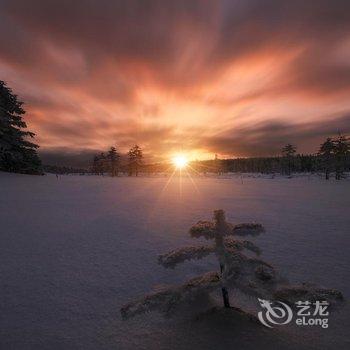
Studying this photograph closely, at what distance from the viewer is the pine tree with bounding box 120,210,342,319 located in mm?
2664

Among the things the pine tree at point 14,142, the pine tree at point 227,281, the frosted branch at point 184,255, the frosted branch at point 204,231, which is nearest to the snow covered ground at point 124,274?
the pine tree at point 227,281

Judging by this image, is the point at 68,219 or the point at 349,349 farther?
the point at 68,219

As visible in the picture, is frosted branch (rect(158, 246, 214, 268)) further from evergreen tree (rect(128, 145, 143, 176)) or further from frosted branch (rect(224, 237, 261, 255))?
evergreen tree (rect(128, 145, 143, 176))

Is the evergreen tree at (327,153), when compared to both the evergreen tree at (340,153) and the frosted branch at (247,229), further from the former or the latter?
the frosted branch at (247,229)

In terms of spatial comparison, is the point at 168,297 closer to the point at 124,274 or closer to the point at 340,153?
the point at 124,274

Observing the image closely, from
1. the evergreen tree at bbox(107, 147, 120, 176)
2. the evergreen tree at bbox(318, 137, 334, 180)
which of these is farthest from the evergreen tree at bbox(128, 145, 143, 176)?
the evergreen tree at bbox(318, 137, 334, 180)

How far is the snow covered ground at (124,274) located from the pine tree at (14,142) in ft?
61.4

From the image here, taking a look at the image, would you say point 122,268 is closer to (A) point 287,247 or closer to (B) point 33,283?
(B) point 33,283

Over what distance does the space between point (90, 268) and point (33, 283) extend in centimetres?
95

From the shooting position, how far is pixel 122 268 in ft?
16.9

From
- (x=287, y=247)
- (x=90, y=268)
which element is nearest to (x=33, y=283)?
(x=90, y=268)

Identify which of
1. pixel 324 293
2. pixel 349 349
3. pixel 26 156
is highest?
pixel 26 156

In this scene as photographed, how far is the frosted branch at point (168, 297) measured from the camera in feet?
8.68

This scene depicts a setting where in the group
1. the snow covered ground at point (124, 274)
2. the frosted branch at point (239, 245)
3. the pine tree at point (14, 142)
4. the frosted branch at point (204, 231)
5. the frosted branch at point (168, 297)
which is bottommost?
the snow covered ground at point (124, 274)
